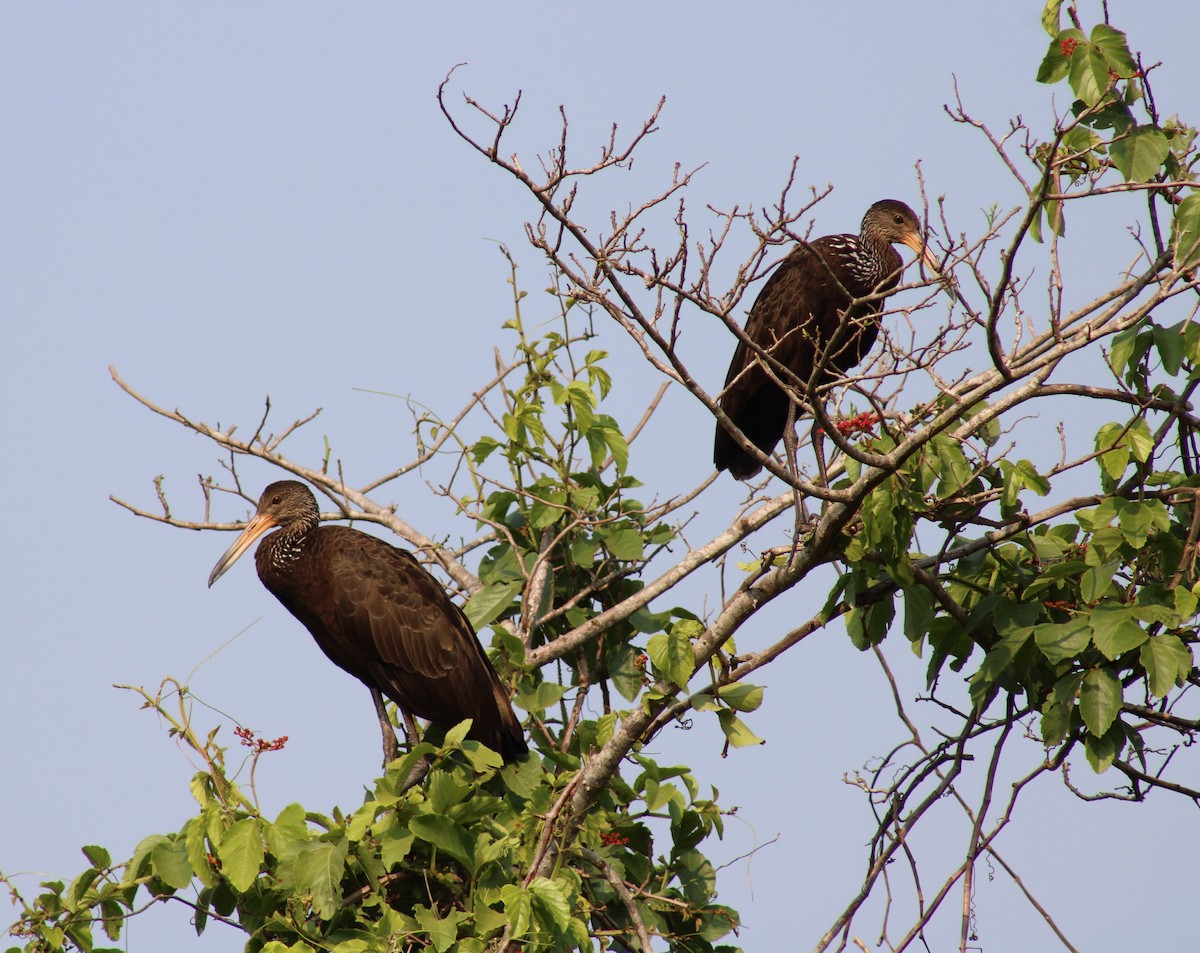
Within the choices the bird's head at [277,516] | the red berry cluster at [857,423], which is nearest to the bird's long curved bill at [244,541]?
the bird's head at [277,516]

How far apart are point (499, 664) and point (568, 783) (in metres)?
0.59

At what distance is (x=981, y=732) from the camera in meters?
4.77

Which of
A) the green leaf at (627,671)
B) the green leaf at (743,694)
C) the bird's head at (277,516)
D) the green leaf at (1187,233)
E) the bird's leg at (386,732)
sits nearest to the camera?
the green leaf at (1187,233)

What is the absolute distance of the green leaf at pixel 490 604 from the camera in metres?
5.27

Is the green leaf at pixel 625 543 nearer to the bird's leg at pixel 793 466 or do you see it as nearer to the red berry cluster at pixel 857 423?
the bird's leg at pixel 793 466

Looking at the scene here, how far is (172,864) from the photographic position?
4340 millimetres

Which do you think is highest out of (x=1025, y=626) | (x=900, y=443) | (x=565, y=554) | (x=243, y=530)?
(x=243, y=530)

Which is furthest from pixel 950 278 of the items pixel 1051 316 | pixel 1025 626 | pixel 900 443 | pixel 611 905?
pixel 611 905

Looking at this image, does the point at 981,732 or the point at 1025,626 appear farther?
the point at 981,732

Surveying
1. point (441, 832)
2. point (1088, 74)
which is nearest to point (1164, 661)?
point (1088, 74)

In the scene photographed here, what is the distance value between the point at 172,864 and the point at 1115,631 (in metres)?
2.95

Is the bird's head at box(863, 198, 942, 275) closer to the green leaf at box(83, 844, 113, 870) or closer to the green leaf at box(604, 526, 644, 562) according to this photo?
the green leaf at box(604, 526, 644, 562)

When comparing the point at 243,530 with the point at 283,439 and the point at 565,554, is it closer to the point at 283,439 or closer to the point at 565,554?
the point at 283,439

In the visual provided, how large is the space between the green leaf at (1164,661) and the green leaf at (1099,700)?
5.2 inches
